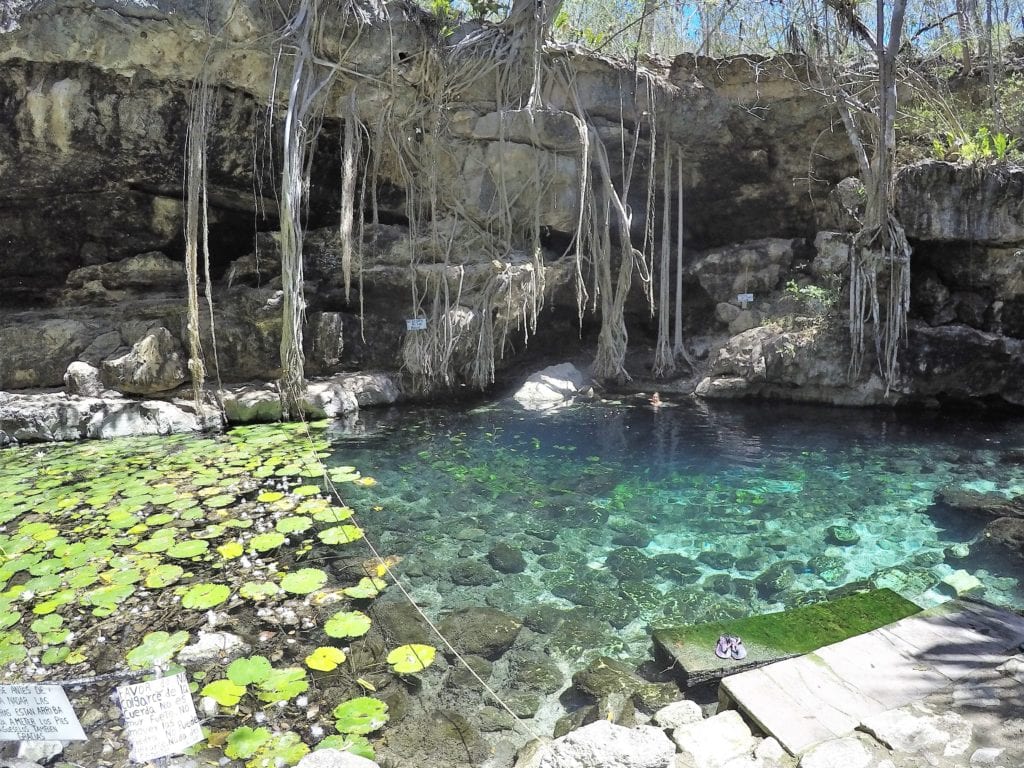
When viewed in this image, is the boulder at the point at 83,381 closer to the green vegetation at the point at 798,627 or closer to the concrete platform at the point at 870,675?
the green vegetation at the point at 798,627

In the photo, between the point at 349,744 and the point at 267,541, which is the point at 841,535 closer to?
the point at 349,744

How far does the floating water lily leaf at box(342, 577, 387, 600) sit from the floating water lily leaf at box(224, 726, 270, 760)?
97cm

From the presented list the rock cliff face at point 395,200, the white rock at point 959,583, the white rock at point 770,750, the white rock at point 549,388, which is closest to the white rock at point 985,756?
the white rock at point 770,750

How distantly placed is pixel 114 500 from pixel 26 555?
0.83 metres

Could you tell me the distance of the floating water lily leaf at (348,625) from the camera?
2.88 m

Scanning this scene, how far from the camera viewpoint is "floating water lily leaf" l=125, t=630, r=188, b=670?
8.74ft

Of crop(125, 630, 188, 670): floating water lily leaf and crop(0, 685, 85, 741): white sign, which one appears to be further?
crop(125, 630, 188, 670): floating water lily leaf

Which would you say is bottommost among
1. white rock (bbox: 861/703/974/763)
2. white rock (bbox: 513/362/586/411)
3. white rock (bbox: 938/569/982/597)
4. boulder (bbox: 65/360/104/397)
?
white rock (bbox: 938/569/982/597)

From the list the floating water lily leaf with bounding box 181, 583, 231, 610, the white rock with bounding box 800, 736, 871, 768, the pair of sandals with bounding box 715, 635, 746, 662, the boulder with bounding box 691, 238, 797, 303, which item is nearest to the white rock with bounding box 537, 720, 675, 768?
the white rock with bounding box 800, 736, 871, 768

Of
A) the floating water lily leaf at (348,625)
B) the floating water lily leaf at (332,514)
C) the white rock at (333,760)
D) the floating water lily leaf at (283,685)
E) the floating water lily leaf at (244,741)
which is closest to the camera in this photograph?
the white rock at (333,760)

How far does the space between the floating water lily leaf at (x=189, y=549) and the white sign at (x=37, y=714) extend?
201 cm

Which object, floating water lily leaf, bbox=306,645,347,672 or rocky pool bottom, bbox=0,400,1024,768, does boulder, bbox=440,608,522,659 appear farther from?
floating water lily leaf, bbox=306,645,347,672

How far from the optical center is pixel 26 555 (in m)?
3.56

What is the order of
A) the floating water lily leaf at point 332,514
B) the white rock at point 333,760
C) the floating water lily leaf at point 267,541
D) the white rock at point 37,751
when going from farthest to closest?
the floating water lily leaf at point 332,514 < the floating water lily leaf at point 267,541 < the white rock at point 37,751 < the white rock at point 333,760
